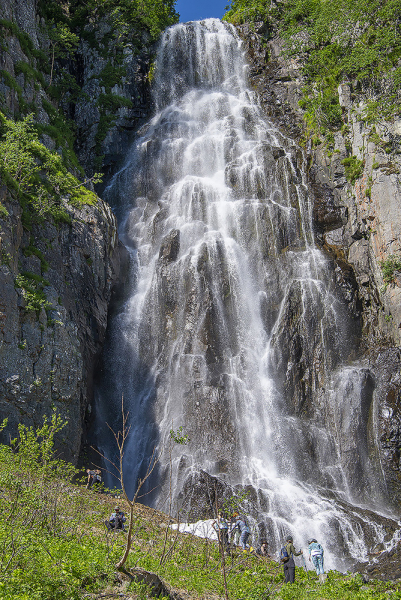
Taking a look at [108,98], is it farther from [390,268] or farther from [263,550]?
[263,550]

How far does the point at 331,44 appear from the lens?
33.6 m

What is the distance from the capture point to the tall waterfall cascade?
1827 cm

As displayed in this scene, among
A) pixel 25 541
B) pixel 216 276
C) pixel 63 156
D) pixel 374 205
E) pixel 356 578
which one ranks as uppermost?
pixel 63 156

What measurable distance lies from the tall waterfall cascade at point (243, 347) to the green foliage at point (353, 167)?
8.93 ft

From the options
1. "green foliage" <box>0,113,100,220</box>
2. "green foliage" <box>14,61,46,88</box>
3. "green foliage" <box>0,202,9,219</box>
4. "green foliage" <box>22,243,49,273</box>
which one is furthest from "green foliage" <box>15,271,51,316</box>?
"green foliage" <box>14,61,46,88</box>

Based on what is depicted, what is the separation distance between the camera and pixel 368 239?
2558 cm

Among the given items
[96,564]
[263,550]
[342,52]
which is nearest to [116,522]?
[96,564]

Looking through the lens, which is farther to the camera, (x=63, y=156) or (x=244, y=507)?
(x=63, y=156)

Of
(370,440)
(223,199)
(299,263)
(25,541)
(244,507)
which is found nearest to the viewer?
(25,541)

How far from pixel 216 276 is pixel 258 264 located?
2.64 metres

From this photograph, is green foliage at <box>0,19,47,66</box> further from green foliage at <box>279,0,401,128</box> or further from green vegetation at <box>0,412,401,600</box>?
green vegetation at <box>0,412,401,600</box>

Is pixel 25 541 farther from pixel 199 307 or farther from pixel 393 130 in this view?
pixel 393 130

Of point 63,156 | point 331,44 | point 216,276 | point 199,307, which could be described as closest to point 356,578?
point 199,307

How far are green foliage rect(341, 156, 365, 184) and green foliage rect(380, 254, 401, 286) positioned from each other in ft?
22.1
